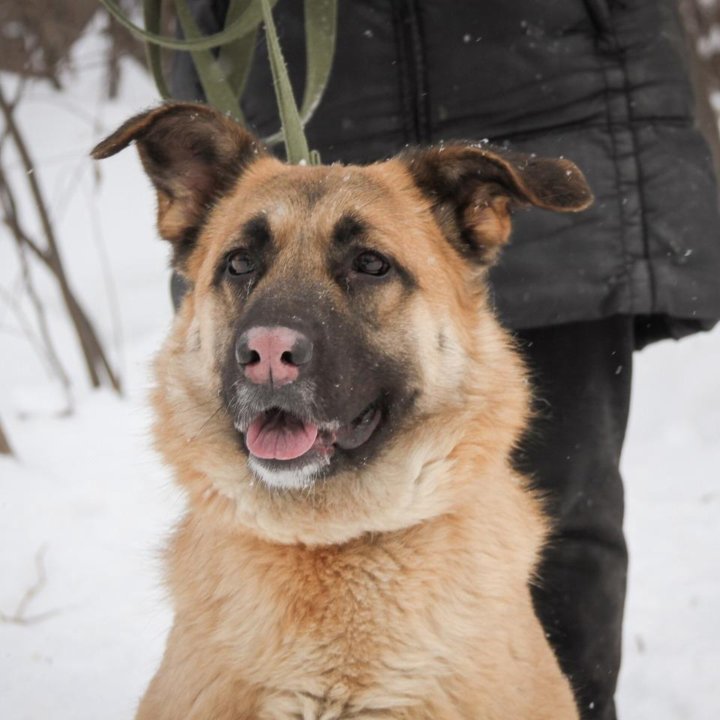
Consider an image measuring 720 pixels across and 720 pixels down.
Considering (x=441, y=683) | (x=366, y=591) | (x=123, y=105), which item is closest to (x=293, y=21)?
(x=366, y=591)

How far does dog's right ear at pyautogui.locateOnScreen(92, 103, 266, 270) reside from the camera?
3.01 metres

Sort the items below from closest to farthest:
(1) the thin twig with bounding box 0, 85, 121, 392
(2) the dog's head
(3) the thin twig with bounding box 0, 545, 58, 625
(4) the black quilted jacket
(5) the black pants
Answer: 1. (2) the dog's head
2. (4) the black quilted jacket
3. (5) the black pants
4. (3) the thin twig with bounding box 0, 545, 58, 625
5. (1) the thin twig with bounding box 0, 85, 121, 392

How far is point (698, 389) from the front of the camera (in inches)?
293

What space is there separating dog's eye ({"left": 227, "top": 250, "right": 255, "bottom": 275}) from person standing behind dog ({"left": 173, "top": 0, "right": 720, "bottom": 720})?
0.76 metres

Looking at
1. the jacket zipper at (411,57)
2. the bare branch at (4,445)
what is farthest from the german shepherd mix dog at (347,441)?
the bare branch at (4,445)

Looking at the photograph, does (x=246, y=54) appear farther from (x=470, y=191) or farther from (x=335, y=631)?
(x=335, y=631)

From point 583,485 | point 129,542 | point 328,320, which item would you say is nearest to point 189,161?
point 328,320

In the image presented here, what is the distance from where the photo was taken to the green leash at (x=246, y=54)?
9.87 feet

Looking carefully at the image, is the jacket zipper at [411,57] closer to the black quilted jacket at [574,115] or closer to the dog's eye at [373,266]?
the black quilted jacket at [574,115]

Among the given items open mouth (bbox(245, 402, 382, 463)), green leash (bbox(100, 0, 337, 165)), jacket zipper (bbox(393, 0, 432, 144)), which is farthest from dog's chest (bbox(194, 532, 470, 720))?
jacket zipper (bbox(393, 0, 432, 144))

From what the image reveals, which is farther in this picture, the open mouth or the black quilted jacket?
the black quilted jacket

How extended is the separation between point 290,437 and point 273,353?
29cm

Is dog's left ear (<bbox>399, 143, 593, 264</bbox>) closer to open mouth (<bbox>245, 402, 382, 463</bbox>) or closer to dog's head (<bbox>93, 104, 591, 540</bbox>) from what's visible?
dog's head (<bbox>93, 104, 591, 540</bbox>)

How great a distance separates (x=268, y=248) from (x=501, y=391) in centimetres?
81
